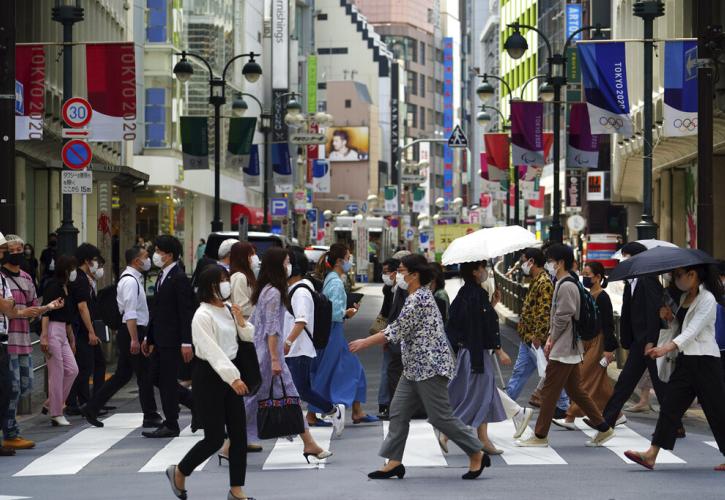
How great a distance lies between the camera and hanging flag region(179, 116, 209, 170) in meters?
39.6

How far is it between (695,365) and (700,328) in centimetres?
31

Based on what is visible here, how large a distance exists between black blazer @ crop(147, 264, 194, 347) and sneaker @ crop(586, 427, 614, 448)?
150 inches

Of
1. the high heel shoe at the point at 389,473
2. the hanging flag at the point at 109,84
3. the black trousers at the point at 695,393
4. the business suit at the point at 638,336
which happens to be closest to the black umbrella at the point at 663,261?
the black trousers at the point at 695,393

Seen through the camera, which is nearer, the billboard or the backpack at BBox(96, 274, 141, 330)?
the backpack at BBox(96, 274, 141, 330)

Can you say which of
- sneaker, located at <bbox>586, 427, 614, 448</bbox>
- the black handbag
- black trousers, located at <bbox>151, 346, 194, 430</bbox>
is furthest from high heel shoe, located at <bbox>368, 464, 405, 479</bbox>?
black trousers, located at <bbox>151, 346, 194, 430</bbox>

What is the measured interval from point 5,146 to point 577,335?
733 centimetres

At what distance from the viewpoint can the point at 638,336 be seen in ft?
44.7

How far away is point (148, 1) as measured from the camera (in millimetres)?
58562

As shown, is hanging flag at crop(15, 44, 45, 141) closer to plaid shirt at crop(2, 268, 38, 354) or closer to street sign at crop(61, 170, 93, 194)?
street sign at crop(61, 170, 93, 194)

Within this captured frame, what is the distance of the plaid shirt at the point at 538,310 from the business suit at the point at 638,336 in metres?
0.98

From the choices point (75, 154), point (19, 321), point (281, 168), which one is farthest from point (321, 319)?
point (281, 168)

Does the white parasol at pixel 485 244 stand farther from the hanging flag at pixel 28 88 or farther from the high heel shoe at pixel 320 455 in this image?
the hanging flag at pixel 28 88

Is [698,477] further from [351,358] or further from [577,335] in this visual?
[351,358]

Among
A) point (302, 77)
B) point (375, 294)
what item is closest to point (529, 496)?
point (375, 294)
